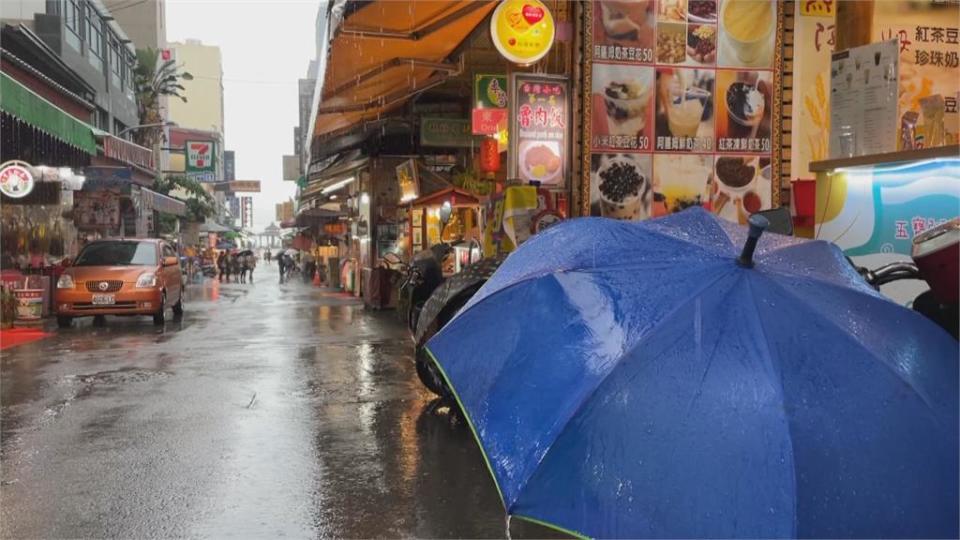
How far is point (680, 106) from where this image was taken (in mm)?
7953

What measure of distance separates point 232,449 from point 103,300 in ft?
32.8

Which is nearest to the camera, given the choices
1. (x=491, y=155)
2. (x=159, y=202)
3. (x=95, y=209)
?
(x=491, y=155)

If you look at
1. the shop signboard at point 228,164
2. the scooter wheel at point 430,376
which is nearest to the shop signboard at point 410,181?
the scooter wheel at point 430,376

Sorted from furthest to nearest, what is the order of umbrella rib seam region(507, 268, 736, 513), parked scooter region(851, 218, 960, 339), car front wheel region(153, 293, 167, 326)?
car front wheel region(153, 293, 167, 326), parked scooter region(851, 218, 960, 339), umbrella rib seam region(507, 268, 736, 513)

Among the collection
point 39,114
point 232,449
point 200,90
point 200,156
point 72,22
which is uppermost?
point 200,90

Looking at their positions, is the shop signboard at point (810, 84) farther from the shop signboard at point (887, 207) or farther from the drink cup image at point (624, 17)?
the shop signboard at point (887, 207)

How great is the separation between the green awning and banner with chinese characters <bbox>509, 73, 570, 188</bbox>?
8.22m

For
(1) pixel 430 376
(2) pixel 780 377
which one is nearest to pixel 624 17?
(1) pixel 430 376

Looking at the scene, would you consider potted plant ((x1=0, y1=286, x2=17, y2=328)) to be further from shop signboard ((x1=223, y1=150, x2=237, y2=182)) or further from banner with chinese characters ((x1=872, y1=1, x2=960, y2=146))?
shop signboard ((x1=223, y1=150, x2=237, y2=182))

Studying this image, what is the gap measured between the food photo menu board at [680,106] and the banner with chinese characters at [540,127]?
1.92 feet

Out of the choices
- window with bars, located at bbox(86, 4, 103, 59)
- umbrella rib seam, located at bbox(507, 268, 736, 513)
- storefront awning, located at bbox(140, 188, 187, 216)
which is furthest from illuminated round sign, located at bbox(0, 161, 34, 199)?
umbrella rib seam, located at bbox(507, 268, 736, 513)

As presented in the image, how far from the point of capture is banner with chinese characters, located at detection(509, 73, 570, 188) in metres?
8.32

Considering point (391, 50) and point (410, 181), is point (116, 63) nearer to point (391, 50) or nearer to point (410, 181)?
point (410, 181)

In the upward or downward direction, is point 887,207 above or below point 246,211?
below
